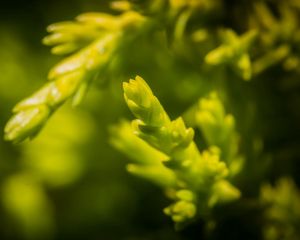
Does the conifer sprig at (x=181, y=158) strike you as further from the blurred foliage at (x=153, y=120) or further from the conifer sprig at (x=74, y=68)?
the conifer sprig at (x=74, y=68)

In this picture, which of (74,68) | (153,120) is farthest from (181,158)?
(74,68)

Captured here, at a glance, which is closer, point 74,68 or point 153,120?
point 153,120

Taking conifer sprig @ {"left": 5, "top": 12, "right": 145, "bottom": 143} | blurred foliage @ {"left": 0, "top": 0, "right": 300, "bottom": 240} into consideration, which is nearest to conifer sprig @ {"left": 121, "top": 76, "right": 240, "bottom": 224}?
blurred foliage @ {"left": 0, "top": 0, "right": 300, "bottom": 240}

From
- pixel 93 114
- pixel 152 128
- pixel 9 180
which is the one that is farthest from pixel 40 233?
pixel 152 128

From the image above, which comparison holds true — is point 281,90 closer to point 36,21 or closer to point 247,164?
point 247,164

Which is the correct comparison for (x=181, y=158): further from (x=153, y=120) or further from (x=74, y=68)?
(x=74, y=68)

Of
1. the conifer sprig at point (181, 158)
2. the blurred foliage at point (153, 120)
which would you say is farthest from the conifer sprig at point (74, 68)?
the conifer sprig at point (181, 158)

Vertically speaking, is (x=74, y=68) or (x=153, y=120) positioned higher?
(x=74, y=68)

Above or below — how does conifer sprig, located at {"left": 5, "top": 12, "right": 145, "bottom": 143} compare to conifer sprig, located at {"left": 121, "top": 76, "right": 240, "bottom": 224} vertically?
above

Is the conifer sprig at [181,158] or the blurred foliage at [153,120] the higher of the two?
the blurred foliage at [153,120]

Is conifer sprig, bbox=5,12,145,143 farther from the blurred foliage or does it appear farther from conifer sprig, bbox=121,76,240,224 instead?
conifer sprig, bbox=121,76,240,224
